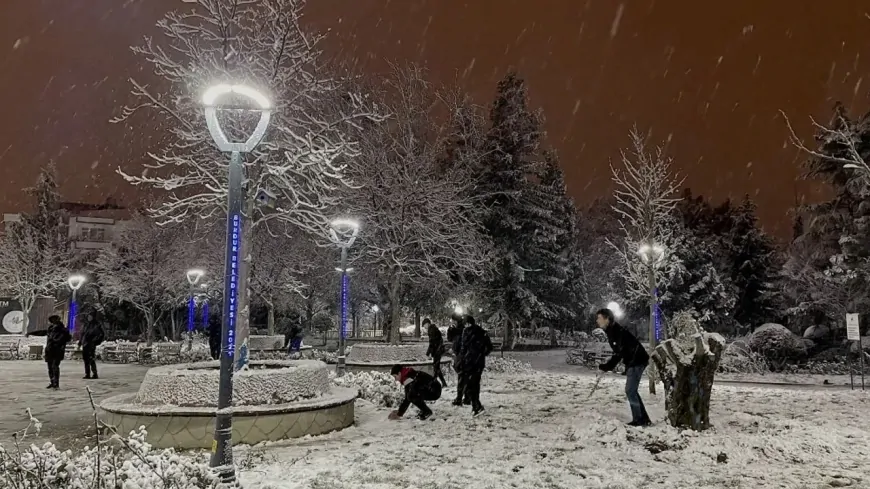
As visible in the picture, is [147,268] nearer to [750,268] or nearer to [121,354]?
[121,354]

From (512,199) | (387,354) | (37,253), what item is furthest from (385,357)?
(37,253)

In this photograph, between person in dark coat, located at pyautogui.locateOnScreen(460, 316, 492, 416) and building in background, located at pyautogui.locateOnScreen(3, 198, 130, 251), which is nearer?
person in dark coat, located at pyautogui.locateOnScreen(460, 316, 492, 416)

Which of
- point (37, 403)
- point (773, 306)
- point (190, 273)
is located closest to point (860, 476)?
point (37, 403)

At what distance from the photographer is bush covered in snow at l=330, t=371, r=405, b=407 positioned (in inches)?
Result: 496

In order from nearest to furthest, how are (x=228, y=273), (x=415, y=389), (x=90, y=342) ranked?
(x=228, y=273) < (x=415, y=389) < (x=90, y=342)

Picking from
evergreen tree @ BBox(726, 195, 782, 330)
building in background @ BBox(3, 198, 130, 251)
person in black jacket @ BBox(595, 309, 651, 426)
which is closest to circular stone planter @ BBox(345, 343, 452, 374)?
person in black jacket @ BBox(595, 309, 651, 426)

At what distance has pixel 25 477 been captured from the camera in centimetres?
507

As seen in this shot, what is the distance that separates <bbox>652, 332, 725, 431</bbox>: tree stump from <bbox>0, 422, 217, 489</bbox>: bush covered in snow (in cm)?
672

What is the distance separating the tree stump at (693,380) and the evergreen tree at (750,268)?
3128 centimetres

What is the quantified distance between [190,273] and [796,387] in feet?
69.3

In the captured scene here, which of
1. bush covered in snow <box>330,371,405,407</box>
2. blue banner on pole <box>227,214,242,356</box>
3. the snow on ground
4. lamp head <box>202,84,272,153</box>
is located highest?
lamp head <box>202,84,272,153</box>

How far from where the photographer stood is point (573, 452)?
809 cm

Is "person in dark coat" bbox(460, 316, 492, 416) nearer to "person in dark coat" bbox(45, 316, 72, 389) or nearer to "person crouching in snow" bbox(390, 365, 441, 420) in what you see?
"person crouching in snow" bbox(390, 365, 441, 420)

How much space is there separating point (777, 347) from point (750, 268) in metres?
17.8
